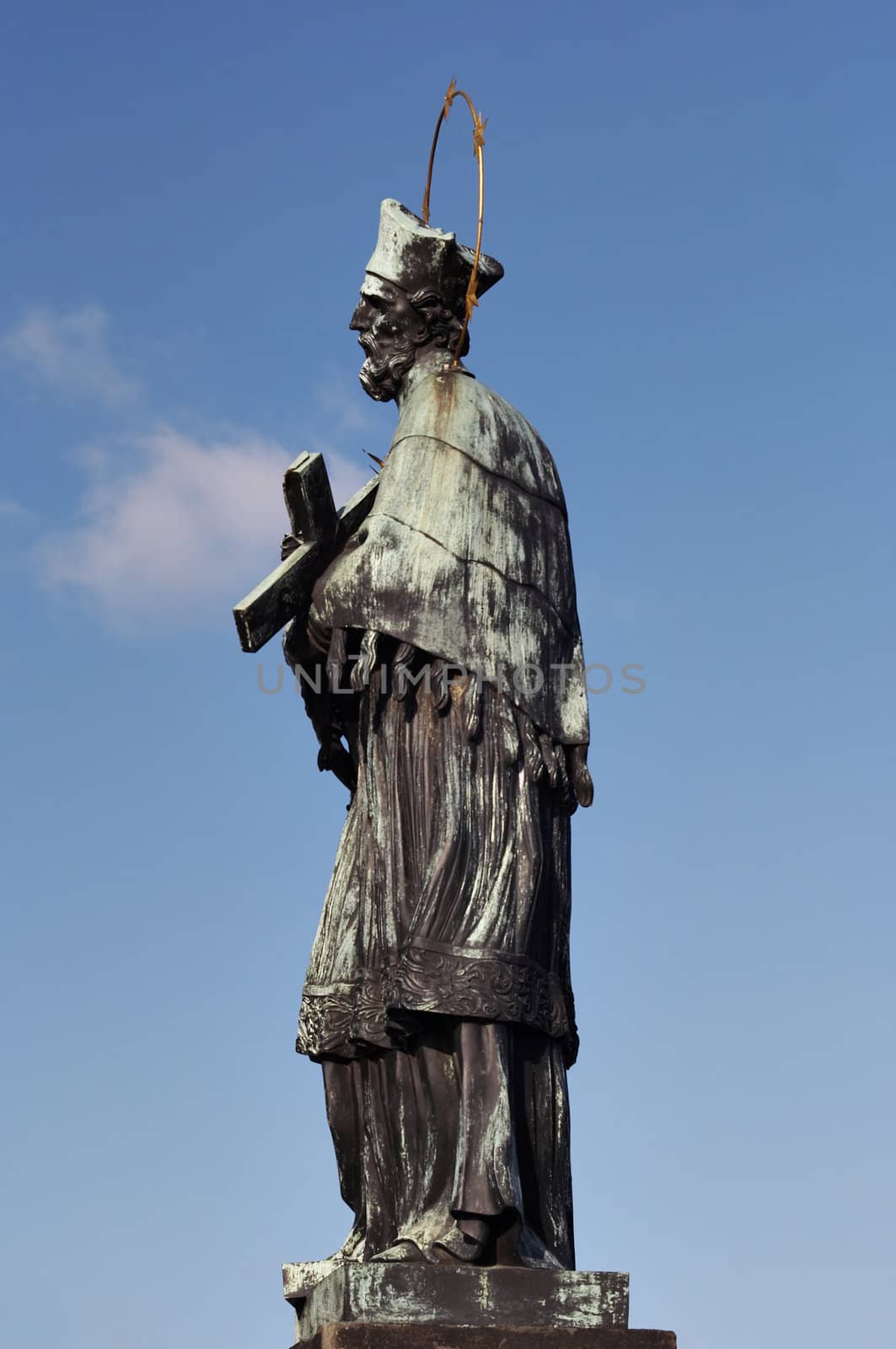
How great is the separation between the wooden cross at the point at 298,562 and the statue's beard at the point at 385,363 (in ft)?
2.32

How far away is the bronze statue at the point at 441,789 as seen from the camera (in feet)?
27.7

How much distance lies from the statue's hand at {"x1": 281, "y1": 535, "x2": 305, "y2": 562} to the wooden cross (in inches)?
0.4

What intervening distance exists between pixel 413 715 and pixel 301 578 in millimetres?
838

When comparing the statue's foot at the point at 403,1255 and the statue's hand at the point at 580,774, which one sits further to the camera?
the statue's hand at the point at 580,774

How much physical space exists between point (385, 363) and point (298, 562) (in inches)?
45.6

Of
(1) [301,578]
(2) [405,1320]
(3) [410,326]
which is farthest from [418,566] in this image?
(2) [405,1320]

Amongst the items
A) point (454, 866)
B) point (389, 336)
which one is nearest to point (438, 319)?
point (389, 336)

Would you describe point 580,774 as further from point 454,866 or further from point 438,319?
point 438,319

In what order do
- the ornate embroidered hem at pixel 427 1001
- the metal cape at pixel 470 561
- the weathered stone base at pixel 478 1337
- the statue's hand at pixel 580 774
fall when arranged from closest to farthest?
the weathered stone base at pixel 478 1337 < the ornate embroidered hem at pixel 427 1001 < the metal cape at pixel 470 561 < the statue's hand at pixel 580 774

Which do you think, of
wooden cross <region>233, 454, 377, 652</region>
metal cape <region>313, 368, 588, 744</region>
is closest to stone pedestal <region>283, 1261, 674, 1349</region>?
metal cape <region>313, 368, 588, 744</region>

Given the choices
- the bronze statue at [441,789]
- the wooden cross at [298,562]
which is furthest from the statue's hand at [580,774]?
the wooden cross at [298,562]

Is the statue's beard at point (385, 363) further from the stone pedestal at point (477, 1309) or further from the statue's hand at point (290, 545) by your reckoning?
the stone pedestal at point (477, 1309)

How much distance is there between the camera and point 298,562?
9312mm

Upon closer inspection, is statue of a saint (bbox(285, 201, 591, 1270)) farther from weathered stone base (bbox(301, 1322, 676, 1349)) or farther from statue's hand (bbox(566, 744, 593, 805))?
weathered stone base (bbox(301, 1322, 676, 1349))
